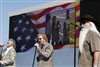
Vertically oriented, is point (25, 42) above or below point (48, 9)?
below

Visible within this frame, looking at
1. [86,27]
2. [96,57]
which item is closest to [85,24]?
[86,27]

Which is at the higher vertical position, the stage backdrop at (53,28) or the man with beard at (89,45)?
the man with beard at (89,45)

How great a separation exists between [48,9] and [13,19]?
5.22 ft

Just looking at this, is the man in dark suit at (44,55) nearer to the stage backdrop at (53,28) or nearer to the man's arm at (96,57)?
the man's arm at (96,57)

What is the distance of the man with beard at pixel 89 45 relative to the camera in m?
3.36

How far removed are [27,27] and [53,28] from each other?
1190 millimetres

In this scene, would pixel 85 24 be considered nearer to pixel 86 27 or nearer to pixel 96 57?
pixel 86 27

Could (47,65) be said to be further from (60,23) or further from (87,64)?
(60,23)

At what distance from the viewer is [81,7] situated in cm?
727

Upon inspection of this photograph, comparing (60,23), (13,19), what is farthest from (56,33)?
(13,19)

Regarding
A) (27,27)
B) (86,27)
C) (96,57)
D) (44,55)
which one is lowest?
(27,27)

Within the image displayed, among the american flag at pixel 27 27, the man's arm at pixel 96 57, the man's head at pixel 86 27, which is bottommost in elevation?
the american flag at pixel 27 27

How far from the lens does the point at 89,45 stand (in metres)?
3.42

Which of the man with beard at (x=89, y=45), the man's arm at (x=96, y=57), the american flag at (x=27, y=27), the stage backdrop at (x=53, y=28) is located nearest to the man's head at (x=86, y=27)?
the man with beard at (x=89, y=45)
